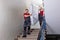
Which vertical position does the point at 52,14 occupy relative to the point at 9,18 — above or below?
above

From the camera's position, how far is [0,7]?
268 inches

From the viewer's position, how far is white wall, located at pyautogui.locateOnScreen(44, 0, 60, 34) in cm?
886

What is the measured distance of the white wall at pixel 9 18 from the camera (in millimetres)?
7024

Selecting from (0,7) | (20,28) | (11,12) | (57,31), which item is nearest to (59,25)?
(57,31)

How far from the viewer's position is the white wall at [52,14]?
29.1ft

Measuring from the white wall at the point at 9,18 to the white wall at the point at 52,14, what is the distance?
169 cm

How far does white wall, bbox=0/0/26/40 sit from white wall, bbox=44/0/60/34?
169 cm

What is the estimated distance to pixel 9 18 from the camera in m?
7.78

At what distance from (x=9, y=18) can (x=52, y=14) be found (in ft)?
8.43

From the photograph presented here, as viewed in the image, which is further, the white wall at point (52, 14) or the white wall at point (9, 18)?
the white wall at point (52, 14)

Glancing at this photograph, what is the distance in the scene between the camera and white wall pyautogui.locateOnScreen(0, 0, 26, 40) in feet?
23.0

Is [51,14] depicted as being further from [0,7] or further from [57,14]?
[0,7]

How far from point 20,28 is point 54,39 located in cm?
216

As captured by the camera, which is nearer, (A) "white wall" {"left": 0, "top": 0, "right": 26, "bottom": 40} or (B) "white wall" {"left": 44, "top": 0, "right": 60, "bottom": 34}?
(A) "white wall" {"left": 0, "top": 0, "right": 26, "bottom": 40}
